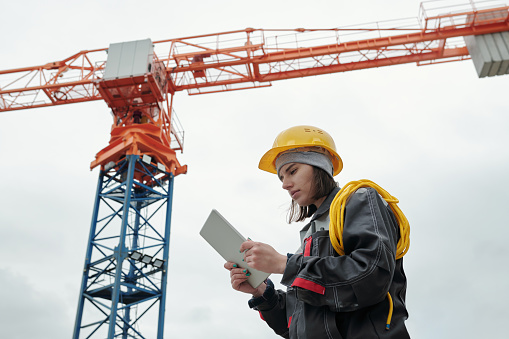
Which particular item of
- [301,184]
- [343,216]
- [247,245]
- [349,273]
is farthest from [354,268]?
[301,184]

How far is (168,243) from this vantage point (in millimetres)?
19531

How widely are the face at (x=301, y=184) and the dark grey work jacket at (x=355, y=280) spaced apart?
50cm

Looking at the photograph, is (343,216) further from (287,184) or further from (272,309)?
(272,309)

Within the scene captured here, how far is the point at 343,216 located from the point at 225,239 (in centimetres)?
77

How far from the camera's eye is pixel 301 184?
299cm

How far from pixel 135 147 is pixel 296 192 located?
17617 millimetres

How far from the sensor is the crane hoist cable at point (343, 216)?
2.45 m

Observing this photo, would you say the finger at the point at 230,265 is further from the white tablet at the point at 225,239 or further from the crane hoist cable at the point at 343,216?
the crane hoist cable at the point at 343,216

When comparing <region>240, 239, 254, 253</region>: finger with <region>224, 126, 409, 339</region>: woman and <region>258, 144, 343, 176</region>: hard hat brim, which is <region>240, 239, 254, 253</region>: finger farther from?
<region>258, 144, 343, 176</region>: hard hat brim

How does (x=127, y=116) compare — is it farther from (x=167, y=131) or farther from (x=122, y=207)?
(x=122, y=207)

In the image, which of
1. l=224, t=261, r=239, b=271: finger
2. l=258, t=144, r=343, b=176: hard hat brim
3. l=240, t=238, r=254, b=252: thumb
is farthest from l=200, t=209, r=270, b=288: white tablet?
l=258, t=144, r=343, b=176: hard hat brim

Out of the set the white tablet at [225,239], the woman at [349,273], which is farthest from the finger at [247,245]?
the white tablet at [225,239]

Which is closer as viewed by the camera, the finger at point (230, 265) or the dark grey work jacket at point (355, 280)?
the dark grey work jacket at point (355, 280)

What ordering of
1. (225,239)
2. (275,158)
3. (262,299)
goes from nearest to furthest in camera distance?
(225,239), (262,299), (275,158)
